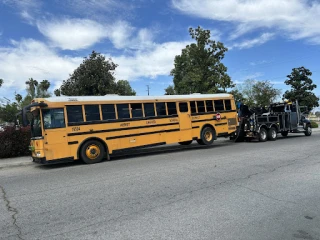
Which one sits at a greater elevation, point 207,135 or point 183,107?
point 183,107

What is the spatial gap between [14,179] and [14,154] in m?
5.89

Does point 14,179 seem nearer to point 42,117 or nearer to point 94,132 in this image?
point 42,117

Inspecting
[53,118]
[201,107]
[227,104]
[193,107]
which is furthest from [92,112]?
[227,104]

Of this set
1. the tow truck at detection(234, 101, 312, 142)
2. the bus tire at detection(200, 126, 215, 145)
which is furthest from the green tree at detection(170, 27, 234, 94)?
the bus tire at detection(200, 126, 215, 145)

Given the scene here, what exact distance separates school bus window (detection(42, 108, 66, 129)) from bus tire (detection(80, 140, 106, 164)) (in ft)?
4.05

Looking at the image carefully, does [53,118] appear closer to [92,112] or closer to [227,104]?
[92,112]

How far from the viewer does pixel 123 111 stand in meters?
12.4

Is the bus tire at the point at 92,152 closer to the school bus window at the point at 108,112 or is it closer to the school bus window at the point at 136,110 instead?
the school bus window at the point at 108,112

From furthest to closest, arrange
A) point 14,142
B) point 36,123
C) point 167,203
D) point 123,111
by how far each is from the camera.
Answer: point 14,142 → point 123,111 → point 36,123 → point 167,203

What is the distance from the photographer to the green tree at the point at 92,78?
792 inches

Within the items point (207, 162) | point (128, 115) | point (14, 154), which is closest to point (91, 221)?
point (207, 162)

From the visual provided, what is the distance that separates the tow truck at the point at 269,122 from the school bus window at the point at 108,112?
908 cm

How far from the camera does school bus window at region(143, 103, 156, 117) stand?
13.1 metres

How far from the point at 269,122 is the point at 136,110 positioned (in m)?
10.2
